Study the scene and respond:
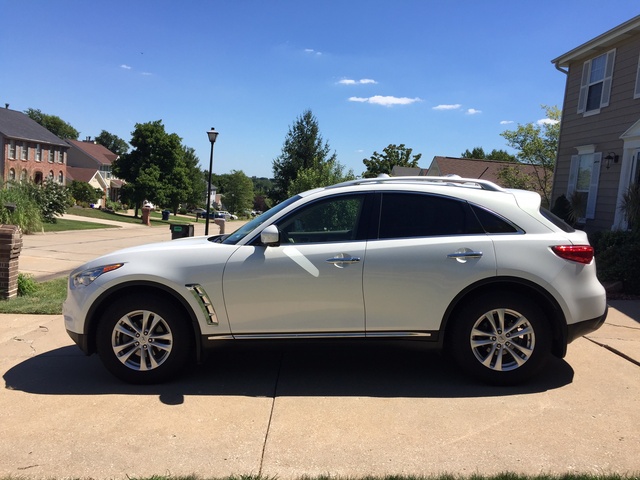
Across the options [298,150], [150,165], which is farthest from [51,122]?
[298,150]

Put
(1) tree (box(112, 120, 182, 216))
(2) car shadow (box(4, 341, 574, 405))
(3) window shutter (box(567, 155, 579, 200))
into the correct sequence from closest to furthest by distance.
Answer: (2) car shadow (box(4, 341, 574, 405)), (3) window shutter (box(567, 155, 579, 200)), (1) tree (box(112, 120, 182, 216))

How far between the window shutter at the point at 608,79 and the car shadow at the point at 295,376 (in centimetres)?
1116

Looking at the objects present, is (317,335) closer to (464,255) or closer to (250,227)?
(250,227)

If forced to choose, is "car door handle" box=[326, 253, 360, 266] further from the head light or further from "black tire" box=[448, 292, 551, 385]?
the head light

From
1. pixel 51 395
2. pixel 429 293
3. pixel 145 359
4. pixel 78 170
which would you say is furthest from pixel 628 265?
pixel 78 170

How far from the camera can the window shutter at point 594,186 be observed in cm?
1365

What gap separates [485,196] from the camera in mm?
4348

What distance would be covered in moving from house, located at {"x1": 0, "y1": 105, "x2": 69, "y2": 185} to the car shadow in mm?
48429

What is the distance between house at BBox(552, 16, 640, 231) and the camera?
12.4m

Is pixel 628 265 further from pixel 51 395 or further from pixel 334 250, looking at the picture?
pixel 51 395

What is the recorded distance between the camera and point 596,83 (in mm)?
14047

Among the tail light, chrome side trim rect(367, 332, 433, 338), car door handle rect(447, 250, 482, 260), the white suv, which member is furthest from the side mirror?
the tail light

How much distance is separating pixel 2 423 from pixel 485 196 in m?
4.07

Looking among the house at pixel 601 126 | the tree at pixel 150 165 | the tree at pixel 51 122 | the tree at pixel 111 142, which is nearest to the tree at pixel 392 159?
the tree at pixel 150 165
